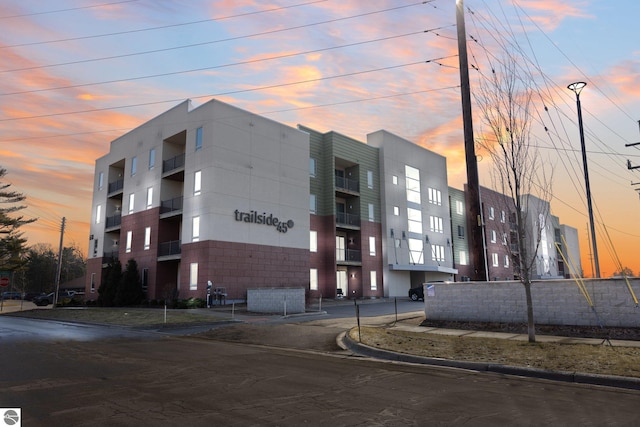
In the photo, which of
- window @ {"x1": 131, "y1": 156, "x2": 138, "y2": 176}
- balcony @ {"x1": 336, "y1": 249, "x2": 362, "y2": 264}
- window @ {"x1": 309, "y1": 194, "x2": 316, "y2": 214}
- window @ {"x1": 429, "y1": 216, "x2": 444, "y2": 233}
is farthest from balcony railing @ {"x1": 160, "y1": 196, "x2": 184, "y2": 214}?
window @ {"x1": 429, "y1": 216, "x2": 444, "y2": 233}

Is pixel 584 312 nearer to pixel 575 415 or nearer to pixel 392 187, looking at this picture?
pixel 575 415

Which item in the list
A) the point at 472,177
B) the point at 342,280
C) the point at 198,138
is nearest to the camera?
the point at 472,177

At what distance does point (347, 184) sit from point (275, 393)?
36.7 metres

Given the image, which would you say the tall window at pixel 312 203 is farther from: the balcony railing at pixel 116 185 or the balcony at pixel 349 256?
the balcony railing at pixel 116 185

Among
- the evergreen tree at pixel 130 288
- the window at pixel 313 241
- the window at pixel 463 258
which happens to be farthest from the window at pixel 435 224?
the evergreen tree at pixel 130 288

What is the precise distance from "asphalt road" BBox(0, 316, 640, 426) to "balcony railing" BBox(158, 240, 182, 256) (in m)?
23.4

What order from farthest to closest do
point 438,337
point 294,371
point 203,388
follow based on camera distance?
point 438,337 < point 294,371 < point 203,388

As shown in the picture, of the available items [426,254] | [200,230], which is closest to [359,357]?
[200,230]

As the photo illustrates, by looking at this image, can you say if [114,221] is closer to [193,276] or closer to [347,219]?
[193,276]

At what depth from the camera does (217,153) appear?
31.8 meters

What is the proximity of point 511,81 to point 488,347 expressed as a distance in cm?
792

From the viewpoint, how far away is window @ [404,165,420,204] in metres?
48.5

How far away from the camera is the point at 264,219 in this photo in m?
34.5

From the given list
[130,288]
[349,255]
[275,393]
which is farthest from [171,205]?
[275,393]
